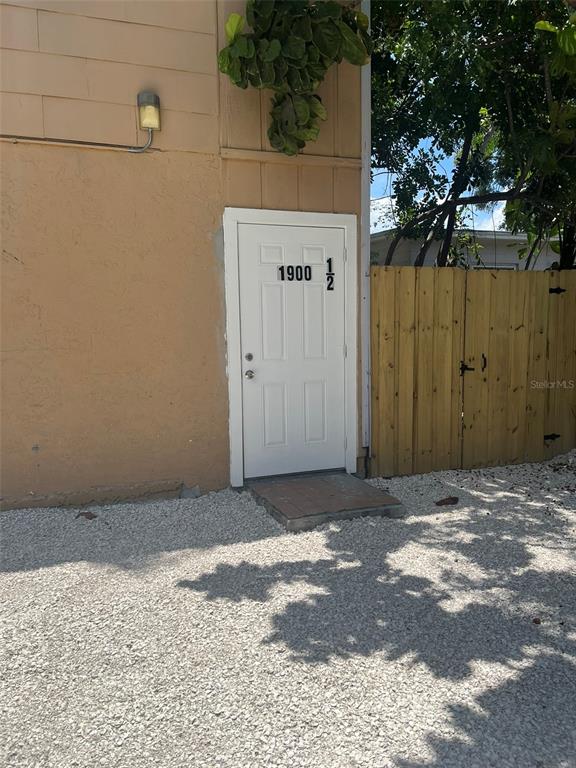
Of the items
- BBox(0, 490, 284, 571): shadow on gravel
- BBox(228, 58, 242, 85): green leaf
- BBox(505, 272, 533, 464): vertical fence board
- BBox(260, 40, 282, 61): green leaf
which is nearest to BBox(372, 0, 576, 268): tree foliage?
BBox(505, 272, 533, 464): vertical fence board

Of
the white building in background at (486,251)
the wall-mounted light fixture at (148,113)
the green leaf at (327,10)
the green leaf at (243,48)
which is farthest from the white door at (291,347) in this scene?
the white building in background at (486,251)

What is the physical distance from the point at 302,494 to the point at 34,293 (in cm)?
261

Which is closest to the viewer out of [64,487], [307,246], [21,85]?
[21,85]

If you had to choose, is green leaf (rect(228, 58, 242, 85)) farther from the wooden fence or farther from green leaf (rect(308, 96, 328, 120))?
the wooden fence

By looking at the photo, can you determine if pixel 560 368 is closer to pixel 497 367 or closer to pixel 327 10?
pixel 497 367

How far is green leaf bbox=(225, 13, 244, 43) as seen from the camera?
184 inches

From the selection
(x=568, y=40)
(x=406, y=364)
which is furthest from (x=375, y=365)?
(x=568, y=40)

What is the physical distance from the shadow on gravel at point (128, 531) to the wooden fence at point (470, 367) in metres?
1.68

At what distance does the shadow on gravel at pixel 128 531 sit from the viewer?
13.5 feet

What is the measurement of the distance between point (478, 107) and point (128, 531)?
5.92 meters

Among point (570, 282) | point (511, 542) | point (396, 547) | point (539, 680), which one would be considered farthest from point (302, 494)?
point (570, 282)

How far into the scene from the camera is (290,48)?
4.65 metres

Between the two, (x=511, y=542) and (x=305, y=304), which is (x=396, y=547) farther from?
(x=305, y=304)

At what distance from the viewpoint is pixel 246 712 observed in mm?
2518
